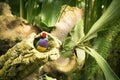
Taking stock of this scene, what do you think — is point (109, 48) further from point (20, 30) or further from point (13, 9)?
point (13, 9)

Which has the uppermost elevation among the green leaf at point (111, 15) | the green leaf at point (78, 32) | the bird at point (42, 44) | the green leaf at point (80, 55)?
the green leaf at point (111, 15)

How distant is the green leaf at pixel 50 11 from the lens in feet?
7.00

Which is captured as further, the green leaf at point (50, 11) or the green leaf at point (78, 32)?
the green leaf at point (50, 11)

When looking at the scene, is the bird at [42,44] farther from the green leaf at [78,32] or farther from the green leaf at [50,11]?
the green leaf at [50,11]

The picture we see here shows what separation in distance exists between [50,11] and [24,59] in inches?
36.0

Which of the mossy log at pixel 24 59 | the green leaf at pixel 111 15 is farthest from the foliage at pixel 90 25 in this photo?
the mossy log at pixel 24 59

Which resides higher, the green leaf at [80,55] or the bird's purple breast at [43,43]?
the bird's purple breast at [43,43]

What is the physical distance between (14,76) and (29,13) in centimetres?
92

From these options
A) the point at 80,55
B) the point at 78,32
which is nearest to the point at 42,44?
the point at 80,55

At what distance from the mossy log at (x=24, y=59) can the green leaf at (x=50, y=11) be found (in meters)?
0.70

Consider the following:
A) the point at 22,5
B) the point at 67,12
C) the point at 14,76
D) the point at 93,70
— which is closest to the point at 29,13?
the point at 22,5

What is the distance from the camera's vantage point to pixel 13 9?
2.37 m

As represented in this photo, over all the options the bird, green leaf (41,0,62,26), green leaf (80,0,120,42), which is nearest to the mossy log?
the bird

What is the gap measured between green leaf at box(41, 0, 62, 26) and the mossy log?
703 millimetres
